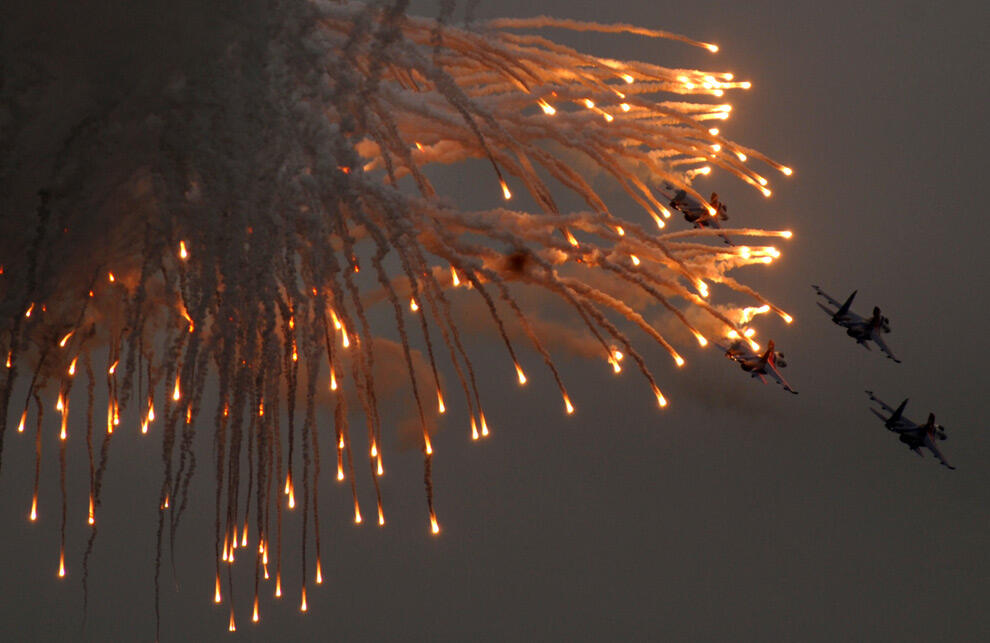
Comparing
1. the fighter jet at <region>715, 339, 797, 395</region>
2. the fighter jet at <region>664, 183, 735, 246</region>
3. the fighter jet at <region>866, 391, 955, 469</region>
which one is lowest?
the fighter jet at <region>866, 391, 955, 469</region>

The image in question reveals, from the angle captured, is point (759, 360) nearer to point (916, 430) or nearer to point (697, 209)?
point (697, 209)

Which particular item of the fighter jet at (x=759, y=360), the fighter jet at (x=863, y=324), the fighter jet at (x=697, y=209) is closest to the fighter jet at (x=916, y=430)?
the fighter jet at (x=863, y=324)

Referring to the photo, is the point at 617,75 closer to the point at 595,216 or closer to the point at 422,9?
the point at 595,216

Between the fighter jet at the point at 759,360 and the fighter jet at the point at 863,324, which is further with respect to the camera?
the fighter jet at the point at 863,324

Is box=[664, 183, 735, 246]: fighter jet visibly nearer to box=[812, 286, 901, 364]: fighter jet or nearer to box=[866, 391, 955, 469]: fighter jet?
box=[812, 286, 901, 364]: fighter jet

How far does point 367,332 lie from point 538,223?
4.91ft

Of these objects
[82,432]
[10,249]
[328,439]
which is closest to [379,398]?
[328,439]

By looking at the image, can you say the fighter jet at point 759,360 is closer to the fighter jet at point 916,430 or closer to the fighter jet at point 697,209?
the fighter jet at point 697,209

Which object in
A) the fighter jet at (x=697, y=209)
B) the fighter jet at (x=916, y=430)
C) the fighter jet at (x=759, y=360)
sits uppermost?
the fighter jet at (x=697, y=209)

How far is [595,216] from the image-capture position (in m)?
7.59

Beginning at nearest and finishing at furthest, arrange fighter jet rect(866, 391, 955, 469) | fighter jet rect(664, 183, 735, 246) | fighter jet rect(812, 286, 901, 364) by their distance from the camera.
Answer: fighter jet rect(664, 183, 735, 246), fighter jet rect(812, 286, 901, 364), fighter jet rect(866, 391, 955, 469)

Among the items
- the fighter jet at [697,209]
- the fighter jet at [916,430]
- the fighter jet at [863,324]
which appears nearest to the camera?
the fighter jet at [697,209]

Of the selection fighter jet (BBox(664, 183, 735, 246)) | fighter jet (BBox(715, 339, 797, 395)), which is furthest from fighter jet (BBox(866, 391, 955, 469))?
fighter jet (BBox(664, 183, 735, 246))

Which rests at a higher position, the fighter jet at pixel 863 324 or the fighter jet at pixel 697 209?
the fighter jet at pixel 697 209
